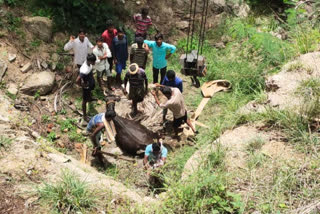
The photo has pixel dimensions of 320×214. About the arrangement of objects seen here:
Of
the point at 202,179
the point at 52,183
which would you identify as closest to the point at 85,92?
the point at 52,183

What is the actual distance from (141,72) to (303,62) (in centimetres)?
350

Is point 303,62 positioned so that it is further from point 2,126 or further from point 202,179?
point 2,126

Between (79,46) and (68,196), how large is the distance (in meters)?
3.86

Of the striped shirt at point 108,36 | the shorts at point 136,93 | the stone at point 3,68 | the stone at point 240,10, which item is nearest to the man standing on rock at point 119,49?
the striped shirt at point 108,36

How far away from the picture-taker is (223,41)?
9445 millimetres

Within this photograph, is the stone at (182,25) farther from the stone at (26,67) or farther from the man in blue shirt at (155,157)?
the man in blue shirt at (155,157)

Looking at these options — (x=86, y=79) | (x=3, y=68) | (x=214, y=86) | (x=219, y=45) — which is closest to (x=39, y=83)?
(x=3, y=68)

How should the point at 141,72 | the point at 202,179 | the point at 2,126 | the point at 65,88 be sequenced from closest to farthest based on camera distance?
the point at 202,179
the point at 2,126
the point at 141,72
the point at 65,88

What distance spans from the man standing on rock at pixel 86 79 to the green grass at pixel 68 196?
8.96ft

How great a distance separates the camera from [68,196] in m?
3.84

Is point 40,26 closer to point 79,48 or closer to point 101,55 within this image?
point 79,48

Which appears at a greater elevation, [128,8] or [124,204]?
[128,8]

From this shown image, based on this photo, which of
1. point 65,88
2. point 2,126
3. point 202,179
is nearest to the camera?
point 202,179

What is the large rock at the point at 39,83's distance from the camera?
688 cm
